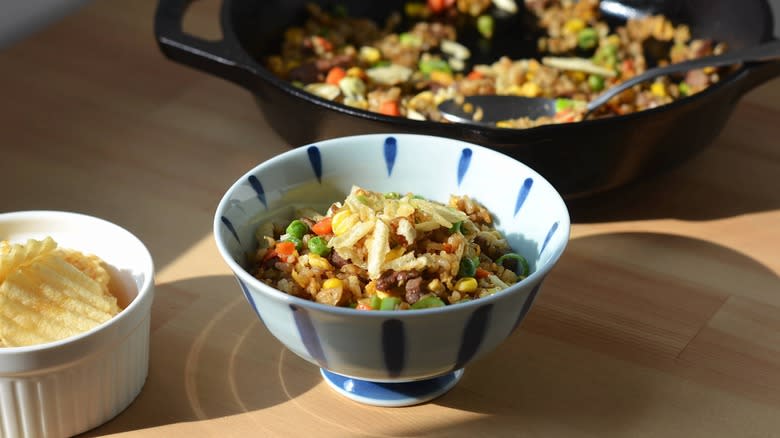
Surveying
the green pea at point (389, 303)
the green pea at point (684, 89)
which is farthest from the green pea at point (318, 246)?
the green pea at point (684, 89)

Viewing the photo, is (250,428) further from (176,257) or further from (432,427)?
(176,257)

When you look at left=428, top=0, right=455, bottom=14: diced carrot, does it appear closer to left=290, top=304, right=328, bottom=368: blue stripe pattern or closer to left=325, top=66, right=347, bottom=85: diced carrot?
left=325, top=66, right=347, bottom=85: diced carrot

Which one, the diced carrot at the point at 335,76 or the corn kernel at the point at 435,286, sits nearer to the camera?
the corn kernel at the point at 435,286

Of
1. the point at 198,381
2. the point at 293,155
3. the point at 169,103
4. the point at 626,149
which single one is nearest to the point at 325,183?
the point at 293,155

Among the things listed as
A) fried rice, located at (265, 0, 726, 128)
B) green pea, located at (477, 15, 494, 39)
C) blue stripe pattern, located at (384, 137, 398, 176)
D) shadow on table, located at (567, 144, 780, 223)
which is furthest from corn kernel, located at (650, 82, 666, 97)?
blue stripe pattern, located at (384, 137, 398, 176)

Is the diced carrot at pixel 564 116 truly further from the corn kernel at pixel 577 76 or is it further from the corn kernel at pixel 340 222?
the corn kernel at pixel 340 222

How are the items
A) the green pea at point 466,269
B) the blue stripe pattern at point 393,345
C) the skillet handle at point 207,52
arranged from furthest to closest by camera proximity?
the skillet handle at point 207,52, the green pea at point 466,269, the blue stripe pattern at point 393,345

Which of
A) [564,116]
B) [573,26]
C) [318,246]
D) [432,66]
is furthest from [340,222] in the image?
[573,26]
